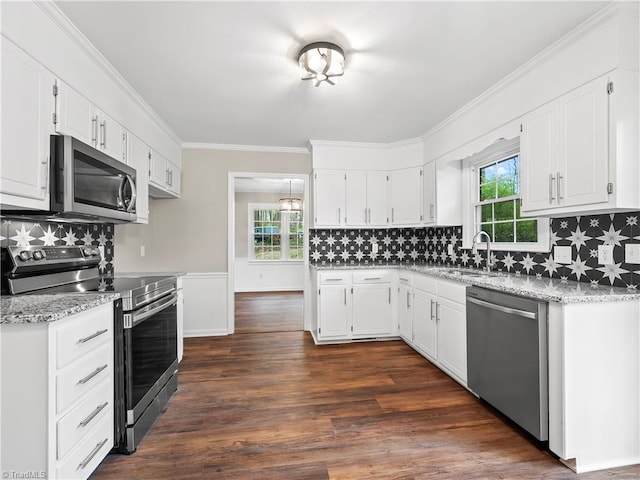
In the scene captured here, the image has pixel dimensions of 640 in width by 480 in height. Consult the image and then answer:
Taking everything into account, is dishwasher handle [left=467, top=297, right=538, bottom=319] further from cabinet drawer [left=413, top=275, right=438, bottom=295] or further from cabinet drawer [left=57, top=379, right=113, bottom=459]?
cabinet drawer [left=57, top=379, right=113, bottom=459]

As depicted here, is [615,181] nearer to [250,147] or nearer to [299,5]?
[299,5]

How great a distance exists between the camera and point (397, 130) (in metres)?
3.61

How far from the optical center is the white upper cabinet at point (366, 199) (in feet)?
13.3

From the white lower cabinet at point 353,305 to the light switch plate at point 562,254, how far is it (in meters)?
1.74

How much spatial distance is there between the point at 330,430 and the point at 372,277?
6.44 feet

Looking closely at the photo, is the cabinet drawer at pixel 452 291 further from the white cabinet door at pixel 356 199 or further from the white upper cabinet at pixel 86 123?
the white upper cabinet at pixel 86 123

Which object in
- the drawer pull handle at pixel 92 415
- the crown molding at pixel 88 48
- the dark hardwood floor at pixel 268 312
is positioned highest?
the crown molding at pixel 88 48

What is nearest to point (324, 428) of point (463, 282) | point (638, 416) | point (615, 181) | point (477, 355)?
point (477, 355)

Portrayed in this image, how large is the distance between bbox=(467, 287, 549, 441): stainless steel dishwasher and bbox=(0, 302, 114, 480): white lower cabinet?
2314mm

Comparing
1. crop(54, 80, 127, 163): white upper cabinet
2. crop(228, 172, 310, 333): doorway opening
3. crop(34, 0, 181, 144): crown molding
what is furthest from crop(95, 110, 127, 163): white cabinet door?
crop(228, 172, 310, 333): doorway opening

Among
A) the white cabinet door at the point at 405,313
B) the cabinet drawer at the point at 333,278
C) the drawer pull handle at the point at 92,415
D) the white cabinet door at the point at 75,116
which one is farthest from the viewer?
the cabinet drawer at the point at 333,278

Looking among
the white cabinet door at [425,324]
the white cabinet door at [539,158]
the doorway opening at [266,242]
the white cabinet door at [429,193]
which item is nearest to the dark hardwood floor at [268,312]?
the doorway opening at [266,242]

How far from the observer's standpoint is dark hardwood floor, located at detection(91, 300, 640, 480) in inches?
66.7

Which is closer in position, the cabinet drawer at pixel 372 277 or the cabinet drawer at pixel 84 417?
the cabinet drawer at pixel 84 417
